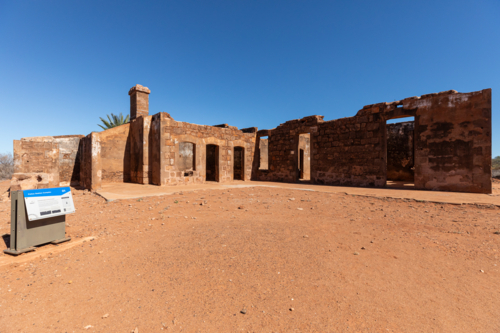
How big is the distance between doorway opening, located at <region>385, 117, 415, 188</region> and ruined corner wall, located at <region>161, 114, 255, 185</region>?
24.6 ft

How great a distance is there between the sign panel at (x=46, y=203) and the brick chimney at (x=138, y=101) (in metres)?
8.73

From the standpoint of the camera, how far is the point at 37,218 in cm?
300

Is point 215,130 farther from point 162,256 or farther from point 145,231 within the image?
point 162,256

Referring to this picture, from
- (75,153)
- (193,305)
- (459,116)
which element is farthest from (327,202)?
(75,153)

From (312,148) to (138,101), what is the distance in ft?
28.7

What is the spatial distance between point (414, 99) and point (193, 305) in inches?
390

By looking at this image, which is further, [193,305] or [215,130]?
[215,130]

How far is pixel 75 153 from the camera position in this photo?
10.6 metres

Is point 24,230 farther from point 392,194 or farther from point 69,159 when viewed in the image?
point 69,159

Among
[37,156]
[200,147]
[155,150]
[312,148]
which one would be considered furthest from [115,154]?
[312,148]

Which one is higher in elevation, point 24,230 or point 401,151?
point 401,151

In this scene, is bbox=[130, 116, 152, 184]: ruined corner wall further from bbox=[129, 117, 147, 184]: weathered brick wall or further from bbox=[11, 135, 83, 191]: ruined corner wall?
bbox=[11, 135, 83, 191]: ruined corner wall

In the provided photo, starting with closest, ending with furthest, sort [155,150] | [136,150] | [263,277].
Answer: [263,277] → [155,150] → [136,150]

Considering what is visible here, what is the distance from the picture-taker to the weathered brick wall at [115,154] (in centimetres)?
990
